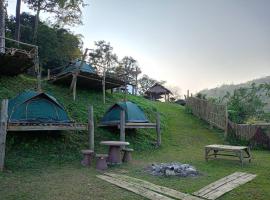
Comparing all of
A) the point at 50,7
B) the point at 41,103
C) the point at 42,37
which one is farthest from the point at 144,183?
the point at 50,7

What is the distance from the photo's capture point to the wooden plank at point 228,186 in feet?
22.0

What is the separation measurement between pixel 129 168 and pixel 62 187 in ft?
10.9

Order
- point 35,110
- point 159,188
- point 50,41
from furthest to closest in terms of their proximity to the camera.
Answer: point 50,41 < point 35,110 < point 159,188

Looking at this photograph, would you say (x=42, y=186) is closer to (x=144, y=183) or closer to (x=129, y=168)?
(x=144, y=183)

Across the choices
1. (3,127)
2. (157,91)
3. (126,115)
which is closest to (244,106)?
(126,115)

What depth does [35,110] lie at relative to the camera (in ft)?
38.4

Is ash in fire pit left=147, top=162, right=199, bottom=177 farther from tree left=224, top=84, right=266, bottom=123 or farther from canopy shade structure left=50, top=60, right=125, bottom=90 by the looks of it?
tree left=224, top=84, right=266, bottom=123

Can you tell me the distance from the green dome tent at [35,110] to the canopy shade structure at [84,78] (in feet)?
20.6

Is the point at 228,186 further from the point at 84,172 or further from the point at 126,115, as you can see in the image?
the point at 126,115

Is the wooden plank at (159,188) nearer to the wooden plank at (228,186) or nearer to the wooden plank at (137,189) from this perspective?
the wooden plank at (137,189)

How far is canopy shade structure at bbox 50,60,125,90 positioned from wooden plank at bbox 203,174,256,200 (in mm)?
12374

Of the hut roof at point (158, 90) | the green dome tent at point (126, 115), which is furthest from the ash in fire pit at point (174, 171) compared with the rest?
the hut roof at point (158, 90)

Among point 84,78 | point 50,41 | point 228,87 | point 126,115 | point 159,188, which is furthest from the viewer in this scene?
point 228,87

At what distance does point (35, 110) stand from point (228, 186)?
7.73m
